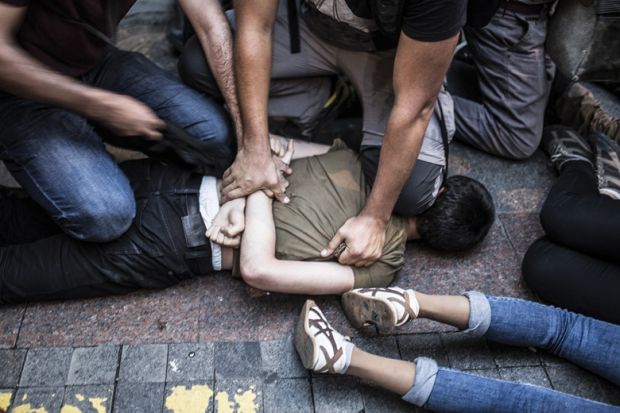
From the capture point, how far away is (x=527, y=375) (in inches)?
95.9

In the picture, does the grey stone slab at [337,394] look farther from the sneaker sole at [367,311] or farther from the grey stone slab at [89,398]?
the grey stone slab at [89,398]

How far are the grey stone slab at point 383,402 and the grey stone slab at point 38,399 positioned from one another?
1064mm

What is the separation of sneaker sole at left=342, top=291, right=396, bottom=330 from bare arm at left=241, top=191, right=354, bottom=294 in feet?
0.28

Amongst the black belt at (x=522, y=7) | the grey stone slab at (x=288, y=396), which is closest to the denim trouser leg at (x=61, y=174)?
the grey stone slab at (x=288, y=396)

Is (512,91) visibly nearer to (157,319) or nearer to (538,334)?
(538,334)

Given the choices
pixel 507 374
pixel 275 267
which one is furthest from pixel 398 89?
pixel 507 374

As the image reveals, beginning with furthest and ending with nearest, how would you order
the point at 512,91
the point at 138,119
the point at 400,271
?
the point at 512,91
the point at 400,271
the point at 138,119

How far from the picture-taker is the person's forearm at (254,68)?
101 inches

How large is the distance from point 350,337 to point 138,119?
3.72 feet

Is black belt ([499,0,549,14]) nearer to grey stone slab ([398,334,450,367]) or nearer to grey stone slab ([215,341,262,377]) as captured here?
grey stone slab ([398,334,450,367])

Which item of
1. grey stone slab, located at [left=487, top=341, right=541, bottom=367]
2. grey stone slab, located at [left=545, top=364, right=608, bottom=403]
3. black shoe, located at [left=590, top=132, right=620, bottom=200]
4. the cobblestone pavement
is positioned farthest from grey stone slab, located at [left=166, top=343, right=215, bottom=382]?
black shoe, located at [left=590, top=132, right=620, bottom=200]

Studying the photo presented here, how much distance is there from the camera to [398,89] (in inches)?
89.7

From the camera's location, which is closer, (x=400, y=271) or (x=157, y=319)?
(x=157, y=319)

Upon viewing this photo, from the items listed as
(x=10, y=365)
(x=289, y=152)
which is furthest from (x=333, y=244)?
(x=10, y=365)
